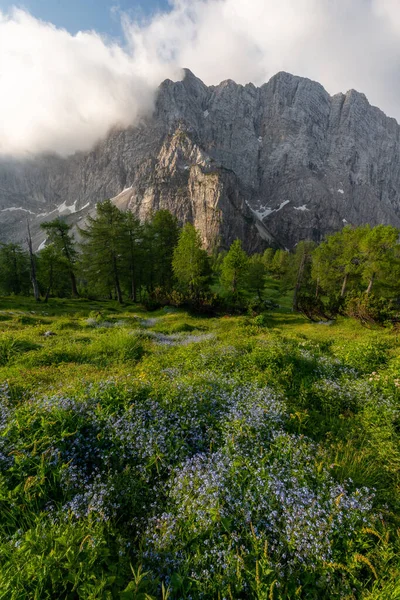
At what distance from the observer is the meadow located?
2730 mm

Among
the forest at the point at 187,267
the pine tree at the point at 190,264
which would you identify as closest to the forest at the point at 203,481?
the forest at the point at 187,267

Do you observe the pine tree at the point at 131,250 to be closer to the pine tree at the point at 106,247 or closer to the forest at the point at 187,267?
the forest at the point at 187,267

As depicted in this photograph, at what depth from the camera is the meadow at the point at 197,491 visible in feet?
8.96

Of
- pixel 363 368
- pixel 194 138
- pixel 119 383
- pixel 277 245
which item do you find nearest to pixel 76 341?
pixel 119 383

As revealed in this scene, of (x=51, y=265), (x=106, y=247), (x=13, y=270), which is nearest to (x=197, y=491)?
(x=106, y=247)

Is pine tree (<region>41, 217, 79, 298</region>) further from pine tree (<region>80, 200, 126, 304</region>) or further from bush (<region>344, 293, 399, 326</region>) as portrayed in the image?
bush (<region>344, 293, 399, 326</region>)

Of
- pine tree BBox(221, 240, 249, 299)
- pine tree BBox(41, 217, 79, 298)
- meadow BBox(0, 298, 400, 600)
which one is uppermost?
pine tree BBox(41, 217, 79, 298)

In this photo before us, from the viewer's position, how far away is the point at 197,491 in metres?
3.62

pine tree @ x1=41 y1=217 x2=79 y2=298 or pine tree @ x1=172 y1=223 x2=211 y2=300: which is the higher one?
pine tree @ x1=41 y1=217 x2=79 y2=298

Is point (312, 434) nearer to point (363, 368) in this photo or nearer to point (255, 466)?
point (255, 466)

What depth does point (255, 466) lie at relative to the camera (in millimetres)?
4152

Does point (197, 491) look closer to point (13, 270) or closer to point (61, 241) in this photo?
point (61, 241)

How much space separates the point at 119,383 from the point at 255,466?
137 inches

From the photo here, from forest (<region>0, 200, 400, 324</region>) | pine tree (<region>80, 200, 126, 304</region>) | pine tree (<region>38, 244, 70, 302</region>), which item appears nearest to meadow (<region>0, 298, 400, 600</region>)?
forest (<region>0, 200, 400, 324</region>)
